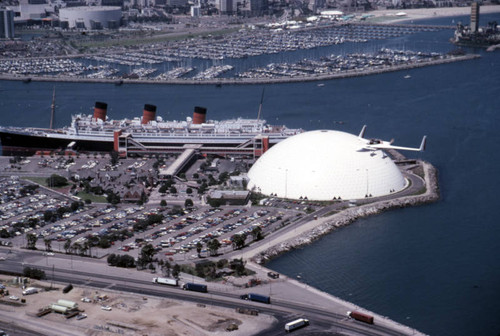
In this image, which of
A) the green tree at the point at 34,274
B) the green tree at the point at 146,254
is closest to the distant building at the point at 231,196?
the green tree at the point at 146,254

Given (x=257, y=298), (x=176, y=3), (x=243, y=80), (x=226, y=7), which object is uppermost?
(x=176, y=3)

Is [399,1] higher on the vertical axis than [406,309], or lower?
higher

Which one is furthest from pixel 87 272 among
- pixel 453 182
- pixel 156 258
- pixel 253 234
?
pixel 453 182

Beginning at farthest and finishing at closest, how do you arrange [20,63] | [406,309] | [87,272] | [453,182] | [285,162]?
[20,63] → [453,182] → [285,162] → [87,272] → [406,309]

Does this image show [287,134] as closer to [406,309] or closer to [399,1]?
[406,309]

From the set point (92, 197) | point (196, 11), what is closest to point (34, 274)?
point (92, 197)

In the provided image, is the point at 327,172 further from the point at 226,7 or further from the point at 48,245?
the point at 226,7
